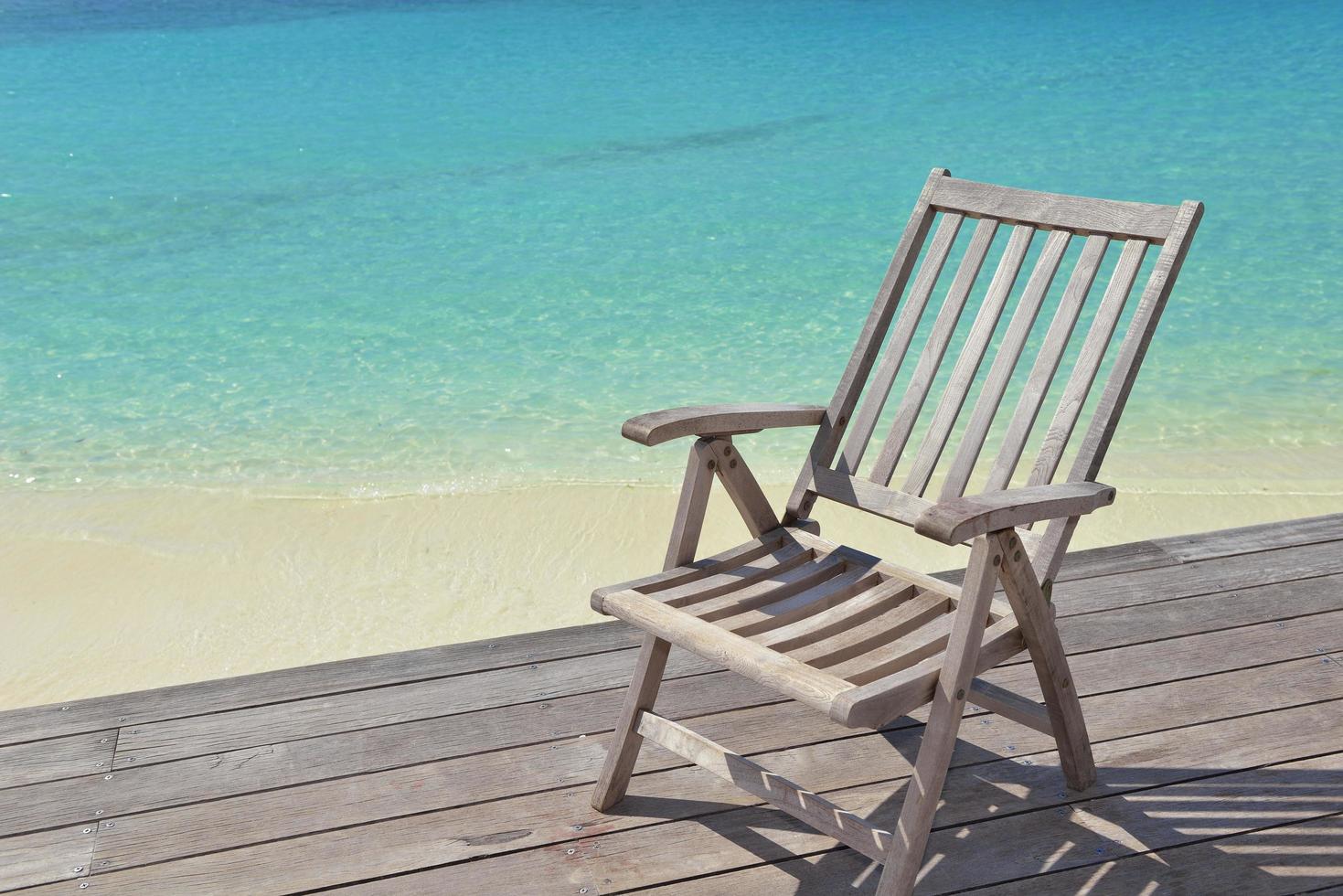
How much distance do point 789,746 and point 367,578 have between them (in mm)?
2267

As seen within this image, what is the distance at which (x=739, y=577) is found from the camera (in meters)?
2.17

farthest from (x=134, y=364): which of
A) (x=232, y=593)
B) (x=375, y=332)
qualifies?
(x=232, y=593)

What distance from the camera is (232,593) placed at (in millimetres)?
4156

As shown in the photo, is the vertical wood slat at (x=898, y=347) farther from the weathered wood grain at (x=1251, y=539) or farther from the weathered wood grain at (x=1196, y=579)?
the weathered wood grain at (x=1251, y=539)

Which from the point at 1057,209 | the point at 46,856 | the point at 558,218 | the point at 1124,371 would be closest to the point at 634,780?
the point at 46,856

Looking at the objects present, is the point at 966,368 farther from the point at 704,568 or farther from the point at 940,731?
the point at 940,731

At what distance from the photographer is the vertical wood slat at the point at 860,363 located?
7.84ft

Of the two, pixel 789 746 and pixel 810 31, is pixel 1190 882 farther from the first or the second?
pixel 810 31

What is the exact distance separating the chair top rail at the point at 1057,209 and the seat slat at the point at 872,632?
0.70 metres

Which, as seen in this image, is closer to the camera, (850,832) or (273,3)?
(850,832)

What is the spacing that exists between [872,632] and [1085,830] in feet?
1.72

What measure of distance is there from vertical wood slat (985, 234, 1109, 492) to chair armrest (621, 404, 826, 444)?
14.5 inches

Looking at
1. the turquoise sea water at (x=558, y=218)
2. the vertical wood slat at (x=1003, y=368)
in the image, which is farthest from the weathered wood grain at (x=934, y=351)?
the turquoise sea water at (x=558, y=218)

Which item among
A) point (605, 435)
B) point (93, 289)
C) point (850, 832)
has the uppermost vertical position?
point (850, 832)
